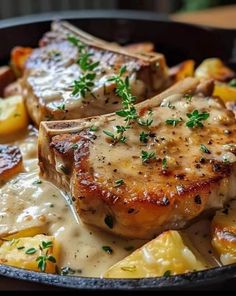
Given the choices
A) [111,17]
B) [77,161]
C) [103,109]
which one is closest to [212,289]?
[77,161]

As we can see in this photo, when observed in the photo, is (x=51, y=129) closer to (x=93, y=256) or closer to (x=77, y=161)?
(x=77, y=161)

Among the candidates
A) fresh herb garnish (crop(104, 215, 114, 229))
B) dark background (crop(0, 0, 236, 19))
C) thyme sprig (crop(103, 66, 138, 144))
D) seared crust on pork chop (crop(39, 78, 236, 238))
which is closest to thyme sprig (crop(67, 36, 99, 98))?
thyme sprig (crop(103, 66, 138, 144))

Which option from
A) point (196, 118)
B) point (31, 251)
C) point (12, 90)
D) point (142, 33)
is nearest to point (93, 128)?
point (196, 118)

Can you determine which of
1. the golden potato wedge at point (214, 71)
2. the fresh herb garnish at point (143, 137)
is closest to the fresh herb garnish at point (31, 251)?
the fresh herb garnish at point (143, 137)

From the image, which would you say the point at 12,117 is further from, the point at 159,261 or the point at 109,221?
the point at 159,261

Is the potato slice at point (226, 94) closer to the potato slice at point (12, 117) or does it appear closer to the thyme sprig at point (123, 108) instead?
the thyme sprig at point (123, 108)
